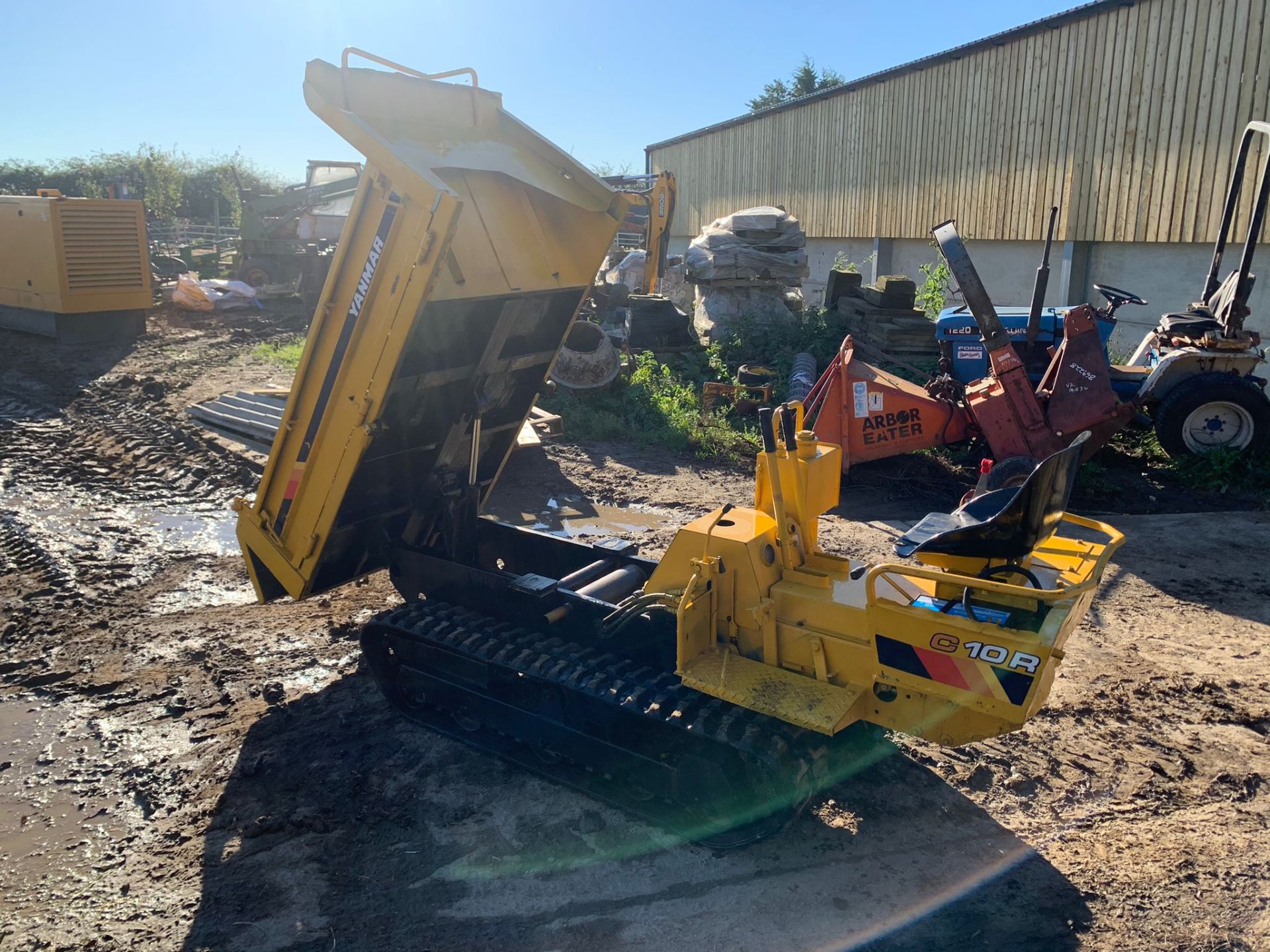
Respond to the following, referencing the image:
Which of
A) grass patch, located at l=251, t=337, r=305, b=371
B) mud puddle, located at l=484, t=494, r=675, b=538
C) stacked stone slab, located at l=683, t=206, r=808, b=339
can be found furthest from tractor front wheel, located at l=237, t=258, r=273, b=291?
mud puddle, located at l=484, t=494, r=675, b=538

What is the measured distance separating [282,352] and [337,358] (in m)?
10.4

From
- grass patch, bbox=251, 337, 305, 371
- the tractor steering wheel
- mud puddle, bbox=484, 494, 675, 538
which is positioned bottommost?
mud puddle, bbox=484, 494, 675, 538

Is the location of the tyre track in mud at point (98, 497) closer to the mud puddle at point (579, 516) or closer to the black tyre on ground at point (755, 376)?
the mud puddle at point (579, 516)

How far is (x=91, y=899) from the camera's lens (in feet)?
11.4

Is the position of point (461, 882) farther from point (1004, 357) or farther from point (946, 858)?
point (1004, 357)

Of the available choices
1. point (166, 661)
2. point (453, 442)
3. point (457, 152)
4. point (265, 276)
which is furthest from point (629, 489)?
point (265, 276)

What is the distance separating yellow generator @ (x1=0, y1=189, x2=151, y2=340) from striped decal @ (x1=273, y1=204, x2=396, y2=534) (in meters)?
9.82

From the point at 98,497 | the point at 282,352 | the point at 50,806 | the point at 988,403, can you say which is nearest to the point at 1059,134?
the point at 988,403

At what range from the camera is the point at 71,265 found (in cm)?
1241

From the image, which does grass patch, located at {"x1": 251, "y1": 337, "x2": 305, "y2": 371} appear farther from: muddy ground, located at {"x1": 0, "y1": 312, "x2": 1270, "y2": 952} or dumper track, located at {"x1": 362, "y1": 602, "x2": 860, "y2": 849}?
dumper track, located at {"x1": 362, "y1": 602, "x2": 860, "y2": 849}

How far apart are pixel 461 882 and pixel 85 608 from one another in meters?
3.64

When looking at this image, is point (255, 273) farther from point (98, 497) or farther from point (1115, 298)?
point (1115, 298)

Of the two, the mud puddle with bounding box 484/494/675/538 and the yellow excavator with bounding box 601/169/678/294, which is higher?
the yellow excavator with bounding box 601/169/678/294

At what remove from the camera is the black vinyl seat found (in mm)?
3150
